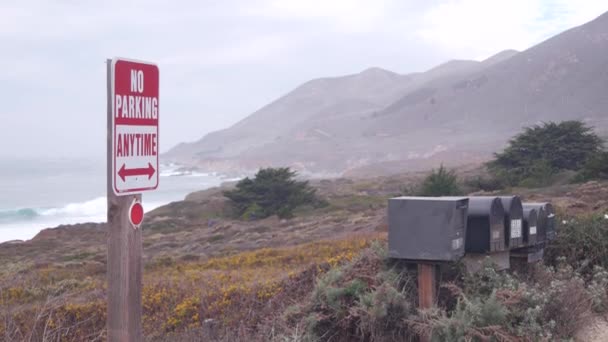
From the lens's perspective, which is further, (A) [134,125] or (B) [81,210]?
(B) [81,210]

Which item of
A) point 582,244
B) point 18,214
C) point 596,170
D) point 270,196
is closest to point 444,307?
point 582,244

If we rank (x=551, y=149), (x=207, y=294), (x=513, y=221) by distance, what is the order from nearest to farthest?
(x=513, y=221) < (x=207, y=294) < (x=551, y=149)

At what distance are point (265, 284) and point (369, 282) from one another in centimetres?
356

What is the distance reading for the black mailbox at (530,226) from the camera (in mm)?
7043

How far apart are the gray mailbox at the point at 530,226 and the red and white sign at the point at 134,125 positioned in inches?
167

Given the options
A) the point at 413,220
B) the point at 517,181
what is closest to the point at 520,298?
the point at 413,220

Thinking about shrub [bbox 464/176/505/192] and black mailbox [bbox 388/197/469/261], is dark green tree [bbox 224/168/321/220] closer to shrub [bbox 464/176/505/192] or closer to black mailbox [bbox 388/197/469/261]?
shrub [bbox 464/176/505/192]

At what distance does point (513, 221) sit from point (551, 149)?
38.7 metres

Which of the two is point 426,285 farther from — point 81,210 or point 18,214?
point 81,210

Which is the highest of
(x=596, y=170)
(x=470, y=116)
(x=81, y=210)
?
(x=470, y=116)

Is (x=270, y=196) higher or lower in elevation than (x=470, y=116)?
lower

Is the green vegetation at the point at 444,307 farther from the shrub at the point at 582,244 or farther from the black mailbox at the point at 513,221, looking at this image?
the shrub at the point at 582,244

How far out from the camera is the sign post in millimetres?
3693

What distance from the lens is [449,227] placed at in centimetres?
588
